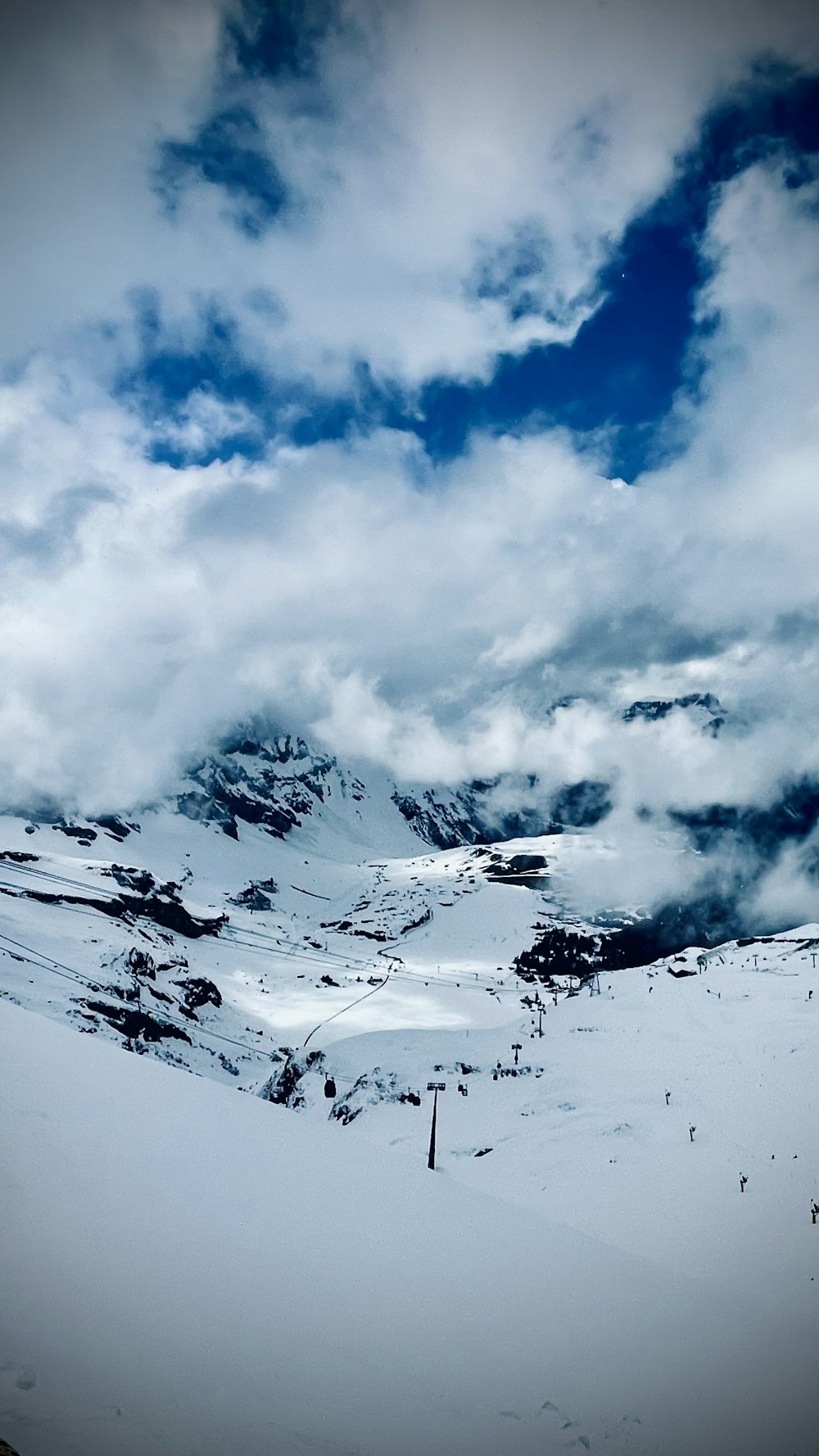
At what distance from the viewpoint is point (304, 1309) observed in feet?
19.7

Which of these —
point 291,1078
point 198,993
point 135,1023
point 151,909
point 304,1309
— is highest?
point 151,909

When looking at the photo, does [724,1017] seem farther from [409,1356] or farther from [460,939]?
[460,939]

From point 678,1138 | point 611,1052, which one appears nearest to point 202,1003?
point 611,1052

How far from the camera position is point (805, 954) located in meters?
69.8

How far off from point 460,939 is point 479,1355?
7324 inches

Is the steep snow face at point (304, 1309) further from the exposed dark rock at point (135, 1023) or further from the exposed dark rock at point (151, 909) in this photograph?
the exposed dark rock at point (151, 909)

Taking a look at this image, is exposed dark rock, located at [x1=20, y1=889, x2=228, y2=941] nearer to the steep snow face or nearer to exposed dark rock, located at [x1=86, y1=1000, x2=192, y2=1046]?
exposed dark rock, located at [x1=86, y1=1000, x2=192, y2=1046]

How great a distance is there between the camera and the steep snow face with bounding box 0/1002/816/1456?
480 cm

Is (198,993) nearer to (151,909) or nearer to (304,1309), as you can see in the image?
(151,909)

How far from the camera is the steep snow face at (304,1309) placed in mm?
4801

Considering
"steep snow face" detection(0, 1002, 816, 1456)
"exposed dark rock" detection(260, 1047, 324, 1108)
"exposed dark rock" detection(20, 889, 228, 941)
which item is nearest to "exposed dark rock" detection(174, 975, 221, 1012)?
"exposed dark rock" detection(20, 889, 228, 941)

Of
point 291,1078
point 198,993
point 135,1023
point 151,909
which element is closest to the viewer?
point 291,1078

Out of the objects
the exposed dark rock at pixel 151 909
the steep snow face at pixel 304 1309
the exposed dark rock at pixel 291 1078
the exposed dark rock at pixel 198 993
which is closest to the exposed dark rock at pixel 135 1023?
the exposed dark rock at pixel 198 993

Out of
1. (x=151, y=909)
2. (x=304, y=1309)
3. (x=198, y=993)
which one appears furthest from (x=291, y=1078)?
(x=151, y=909)
